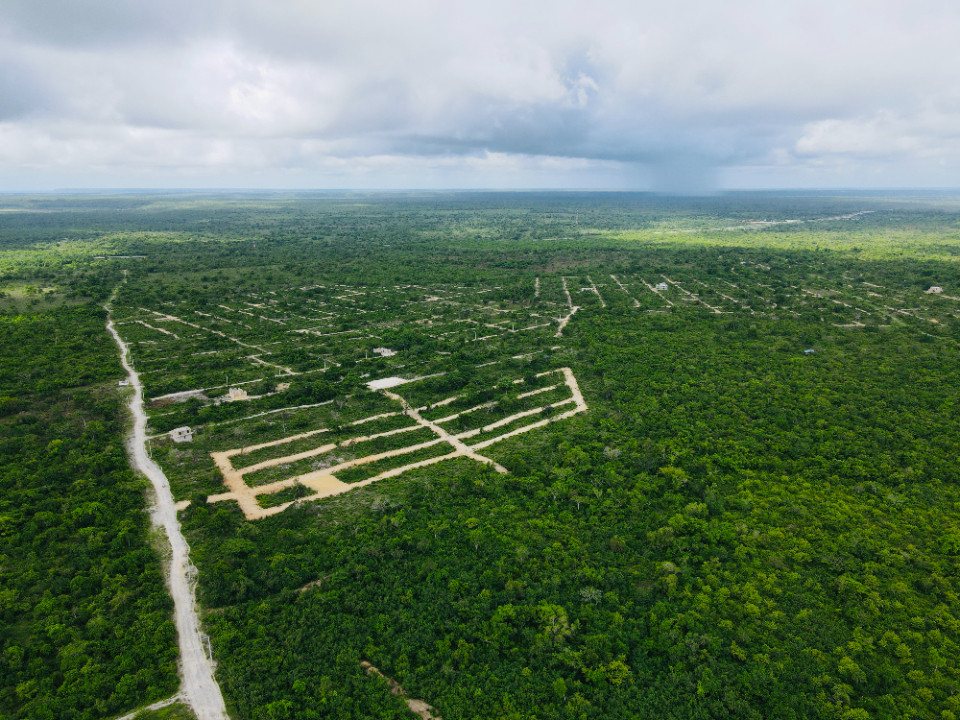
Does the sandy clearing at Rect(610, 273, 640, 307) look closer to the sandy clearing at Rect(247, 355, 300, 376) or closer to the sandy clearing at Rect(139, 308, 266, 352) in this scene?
the sandy clearing at Rect(247, 355, 300, 376)

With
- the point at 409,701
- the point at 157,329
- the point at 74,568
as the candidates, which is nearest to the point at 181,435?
the point at 74,568

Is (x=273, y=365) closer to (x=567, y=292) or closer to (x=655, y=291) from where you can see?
(x=567, y=292)

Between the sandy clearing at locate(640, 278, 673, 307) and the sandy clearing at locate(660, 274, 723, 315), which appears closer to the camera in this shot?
the sandy clearing at locate(660, 274, 723, 315)

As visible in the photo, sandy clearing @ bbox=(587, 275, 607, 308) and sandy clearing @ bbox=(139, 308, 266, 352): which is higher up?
sandy clearing @ bbox=(587, 275, 607, 308)

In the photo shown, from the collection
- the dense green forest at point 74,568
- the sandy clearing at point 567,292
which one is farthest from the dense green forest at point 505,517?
the sandy clearing at point 567,292

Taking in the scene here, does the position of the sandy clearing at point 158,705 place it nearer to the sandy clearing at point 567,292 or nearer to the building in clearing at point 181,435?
the building in clearing at point 181,435

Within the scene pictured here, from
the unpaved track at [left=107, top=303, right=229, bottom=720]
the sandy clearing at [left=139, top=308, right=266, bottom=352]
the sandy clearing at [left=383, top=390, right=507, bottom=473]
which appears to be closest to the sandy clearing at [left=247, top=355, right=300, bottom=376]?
the sandy clearing at [left=139, top=308, right=266, bottom=352]
